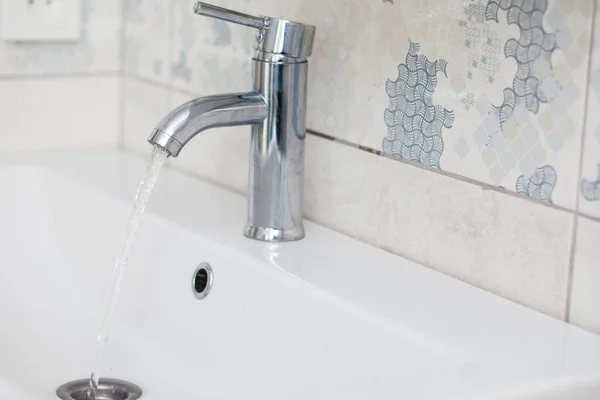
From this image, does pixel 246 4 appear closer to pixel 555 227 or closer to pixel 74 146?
pixel 74 146

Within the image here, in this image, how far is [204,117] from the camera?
825 mm

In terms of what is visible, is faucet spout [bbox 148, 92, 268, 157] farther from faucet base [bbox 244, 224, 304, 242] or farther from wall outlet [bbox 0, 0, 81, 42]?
wall outlet [bbox 0, 0, 81, 42]

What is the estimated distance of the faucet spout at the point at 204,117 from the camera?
801 mm

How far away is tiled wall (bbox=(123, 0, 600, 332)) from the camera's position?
70 centimetres

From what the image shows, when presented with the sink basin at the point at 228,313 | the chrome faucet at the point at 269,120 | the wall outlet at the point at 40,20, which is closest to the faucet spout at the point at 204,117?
the chrome faucet at the point at 269,120

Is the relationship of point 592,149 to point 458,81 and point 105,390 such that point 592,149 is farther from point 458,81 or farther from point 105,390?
point 105,390

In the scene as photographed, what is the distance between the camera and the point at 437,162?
807mm

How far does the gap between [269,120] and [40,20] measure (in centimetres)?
40

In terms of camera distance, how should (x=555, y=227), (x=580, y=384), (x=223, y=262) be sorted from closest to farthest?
(x=580, y=384), (x=555, y=227), (x=223, y=262)

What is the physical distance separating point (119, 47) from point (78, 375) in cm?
48

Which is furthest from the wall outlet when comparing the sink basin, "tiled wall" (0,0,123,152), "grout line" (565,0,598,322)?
"grout line" (565,0,598,322)

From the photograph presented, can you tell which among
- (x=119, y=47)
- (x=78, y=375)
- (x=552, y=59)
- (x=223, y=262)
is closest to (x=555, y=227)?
(x=552, y=59)

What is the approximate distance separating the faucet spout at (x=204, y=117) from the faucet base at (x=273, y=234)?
10 cm

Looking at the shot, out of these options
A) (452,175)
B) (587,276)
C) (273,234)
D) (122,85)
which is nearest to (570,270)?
(587,276)
